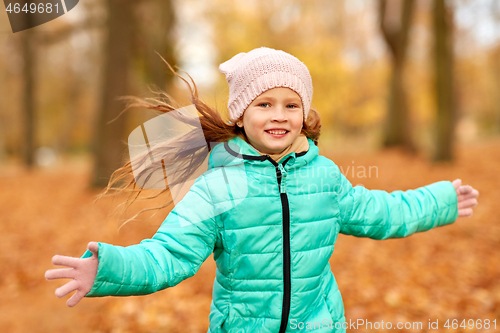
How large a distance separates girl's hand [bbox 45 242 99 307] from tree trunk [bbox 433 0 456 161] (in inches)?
412

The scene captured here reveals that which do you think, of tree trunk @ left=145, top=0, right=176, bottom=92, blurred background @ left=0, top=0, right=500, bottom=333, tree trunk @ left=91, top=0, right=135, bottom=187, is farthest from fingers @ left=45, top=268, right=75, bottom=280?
tree trunk @ left=145, top=0, right=176, bottom=92

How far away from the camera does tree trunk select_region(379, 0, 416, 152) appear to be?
40.3 ft

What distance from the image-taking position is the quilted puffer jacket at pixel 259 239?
1652 mm

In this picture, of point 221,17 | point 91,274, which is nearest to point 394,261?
point 91,274

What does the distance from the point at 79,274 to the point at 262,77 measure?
3.94 feet

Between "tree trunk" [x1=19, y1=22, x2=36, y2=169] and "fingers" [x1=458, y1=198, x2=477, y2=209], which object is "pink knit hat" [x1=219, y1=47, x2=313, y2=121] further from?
"tree trunk" [x1=19, y1=22, x2=36, y2=169]

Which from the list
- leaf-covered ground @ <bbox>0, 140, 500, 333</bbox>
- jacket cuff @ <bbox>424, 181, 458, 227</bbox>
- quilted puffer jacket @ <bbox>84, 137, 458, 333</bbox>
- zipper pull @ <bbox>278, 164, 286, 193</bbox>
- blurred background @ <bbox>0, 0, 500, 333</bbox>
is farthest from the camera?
blurred background @ <bbox>0, 0, 500, 333</bbox>

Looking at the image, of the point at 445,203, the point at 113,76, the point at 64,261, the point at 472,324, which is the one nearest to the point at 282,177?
the point at 64,261

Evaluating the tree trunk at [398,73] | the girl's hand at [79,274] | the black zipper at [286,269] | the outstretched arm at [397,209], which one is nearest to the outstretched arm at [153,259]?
the girl's hand at [79,274]

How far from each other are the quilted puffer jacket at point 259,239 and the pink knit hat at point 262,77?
0.76 ft

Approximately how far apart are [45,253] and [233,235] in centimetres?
532

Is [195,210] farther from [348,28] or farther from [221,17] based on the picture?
[348,28]

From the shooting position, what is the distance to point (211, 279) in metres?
4.82

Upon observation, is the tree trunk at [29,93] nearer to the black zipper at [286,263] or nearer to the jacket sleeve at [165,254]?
the jacket sleeve at [165,254]
